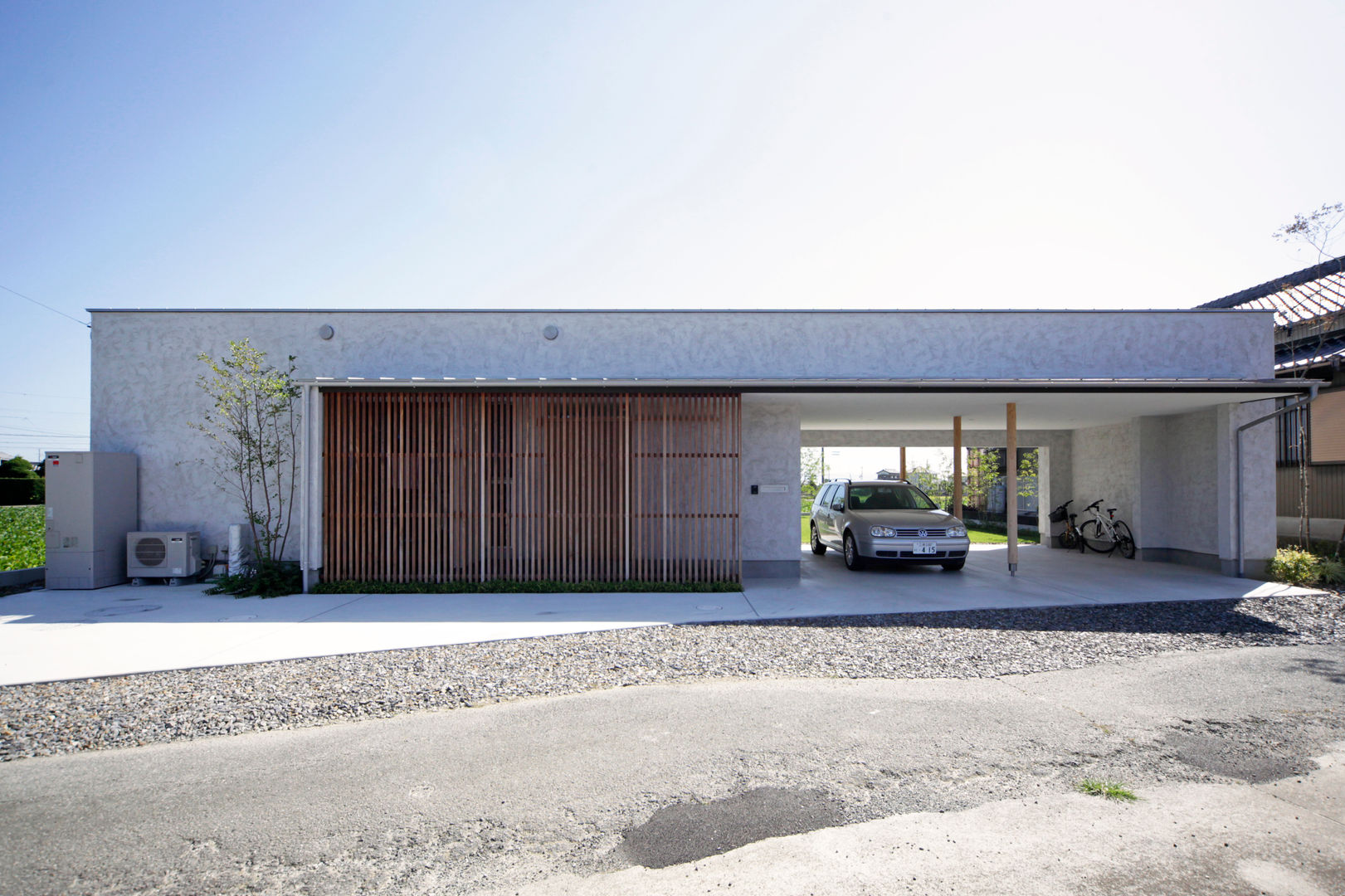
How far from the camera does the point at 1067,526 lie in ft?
50.1

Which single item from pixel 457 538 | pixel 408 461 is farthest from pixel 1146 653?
pixel 408 461

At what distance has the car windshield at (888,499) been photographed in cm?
1214

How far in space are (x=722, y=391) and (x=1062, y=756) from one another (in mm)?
6513

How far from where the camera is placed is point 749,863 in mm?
2869

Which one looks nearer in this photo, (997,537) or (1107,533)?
(1107,533)

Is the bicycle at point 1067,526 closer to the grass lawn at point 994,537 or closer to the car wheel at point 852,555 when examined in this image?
the grass lawn at point 994,537

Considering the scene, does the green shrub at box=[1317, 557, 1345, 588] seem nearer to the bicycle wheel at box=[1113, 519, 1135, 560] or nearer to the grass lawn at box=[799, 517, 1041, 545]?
the bicycle wheel at box=[1113, 519, 1135, 560]

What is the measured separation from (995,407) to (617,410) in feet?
20.1

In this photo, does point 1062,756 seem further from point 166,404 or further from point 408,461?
point 166,404

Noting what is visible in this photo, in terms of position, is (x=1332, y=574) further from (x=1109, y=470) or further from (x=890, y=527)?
(x=890, y=527)

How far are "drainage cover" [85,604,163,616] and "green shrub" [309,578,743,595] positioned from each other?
1.77 m

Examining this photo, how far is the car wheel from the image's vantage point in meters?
11.6

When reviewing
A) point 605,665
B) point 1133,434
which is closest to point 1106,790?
point 605,665

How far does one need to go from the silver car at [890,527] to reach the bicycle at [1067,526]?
15.0 ft
